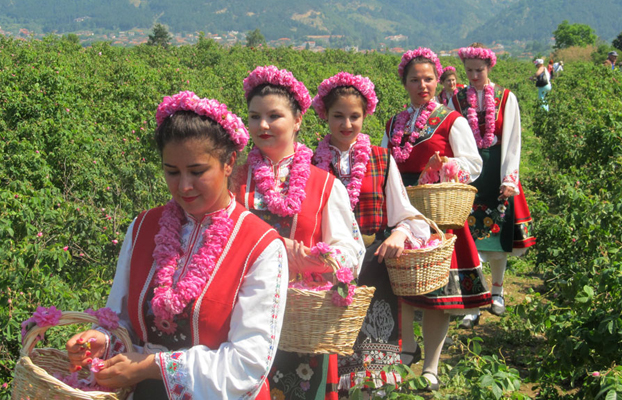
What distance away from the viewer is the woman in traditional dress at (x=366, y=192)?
3.08 m

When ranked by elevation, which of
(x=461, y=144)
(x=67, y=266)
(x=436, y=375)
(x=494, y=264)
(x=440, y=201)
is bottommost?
(x=436, y=375)

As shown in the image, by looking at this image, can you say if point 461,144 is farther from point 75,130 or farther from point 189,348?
point 75,130

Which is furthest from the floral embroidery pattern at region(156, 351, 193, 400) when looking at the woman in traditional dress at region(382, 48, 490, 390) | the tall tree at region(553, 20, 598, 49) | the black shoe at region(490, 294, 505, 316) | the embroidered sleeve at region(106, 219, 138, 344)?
the tall tree at region(553, 20, 598, 49)

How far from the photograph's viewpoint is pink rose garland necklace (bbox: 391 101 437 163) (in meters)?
3.90

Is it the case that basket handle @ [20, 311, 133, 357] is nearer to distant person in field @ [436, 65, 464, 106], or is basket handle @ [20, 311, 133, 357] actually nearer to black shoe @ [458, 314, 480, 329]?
black shoe @ [458, 314, 480, 329]

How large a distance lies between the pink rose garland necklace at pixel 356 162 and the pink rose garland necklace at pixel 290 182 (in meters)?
0.45

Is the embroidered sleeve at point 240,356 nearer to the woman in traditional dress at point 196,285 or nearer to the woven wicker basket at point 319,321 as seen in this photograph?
the woman in traditional dress at point 196,285

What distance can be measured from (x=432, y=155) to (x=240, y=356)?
7.76 ft

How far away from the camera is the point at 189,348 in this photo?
1872 mm

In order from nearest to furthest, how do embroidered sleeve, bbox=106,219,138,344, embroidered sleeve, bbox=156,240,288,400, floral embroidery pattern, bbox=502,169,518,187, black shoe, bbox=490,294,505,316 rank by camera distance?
embroidered sleeve, bbox=156,240,288,400 < embroidered sleeve, bbox=106,219,138,344 < floral embroidery pattern, bbox=502,169,518,187 < black shoe, bbox=490,294,505,316

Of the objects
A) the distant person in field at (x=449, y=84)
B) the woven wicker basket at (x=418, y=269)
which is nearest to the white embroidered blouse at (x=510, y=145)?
the distant person in field at (x=449, y=84)

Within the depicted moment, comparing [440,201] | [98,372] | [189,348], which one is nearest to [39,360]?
[98,372]

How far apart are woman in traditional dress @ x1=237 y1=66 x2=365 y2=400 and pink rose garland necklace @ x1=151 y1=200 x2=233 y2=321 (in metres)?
0.46

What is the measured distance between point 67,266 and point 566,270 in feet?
10.3
